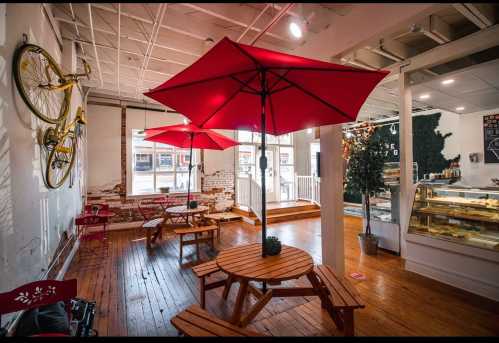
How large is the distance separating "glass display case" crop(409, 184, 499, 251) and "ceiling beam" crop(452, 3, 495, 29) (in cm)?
214

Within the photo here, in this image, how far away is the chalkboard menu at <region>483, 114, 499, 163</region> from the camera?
19.4 ft

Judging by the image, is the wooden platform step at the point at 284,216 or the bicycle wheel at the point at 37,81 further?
the wooden platform step at the point at 284,216

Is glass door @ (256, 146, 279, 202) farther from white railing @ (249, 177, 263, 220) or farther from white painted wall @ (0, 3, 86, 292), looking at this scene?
white painted wall @ (0, 3, 86, 292)

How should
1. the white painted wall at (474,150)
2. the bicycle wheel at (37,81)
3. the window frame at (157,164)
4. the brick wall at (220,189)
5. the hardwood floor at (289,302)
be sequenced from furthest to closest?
the brick wall at (220,189)
the window frame at (157,164)
the white painted wall at (474,150)
the hardwood floor at (289,302)
the bicycle wheel at (37,81)

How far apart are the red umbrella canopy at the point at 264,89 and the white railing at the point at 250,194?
3.61 meters

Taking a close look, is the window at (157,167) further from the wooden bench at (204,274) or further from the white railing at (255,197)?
the wooden bench at (204,274)

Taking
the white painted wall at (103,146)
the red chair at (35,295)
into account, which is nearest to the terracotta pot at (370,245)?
the red chair at (35,295)

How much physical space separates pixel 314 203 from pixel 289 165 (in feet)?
6.29

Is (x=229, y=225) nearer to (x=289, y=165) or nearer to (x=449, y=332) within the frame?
(x=289, y=165)

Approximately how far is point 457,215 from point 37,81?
17.5 ft

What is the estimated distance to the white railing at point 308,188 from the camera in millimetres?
7777

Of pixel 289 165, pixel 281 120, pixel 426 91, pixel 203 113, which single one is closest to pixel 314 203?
pixel 289 165

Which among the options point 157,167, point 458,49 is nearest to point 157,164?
point 157,167

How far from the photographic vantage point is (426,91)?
4652mm
